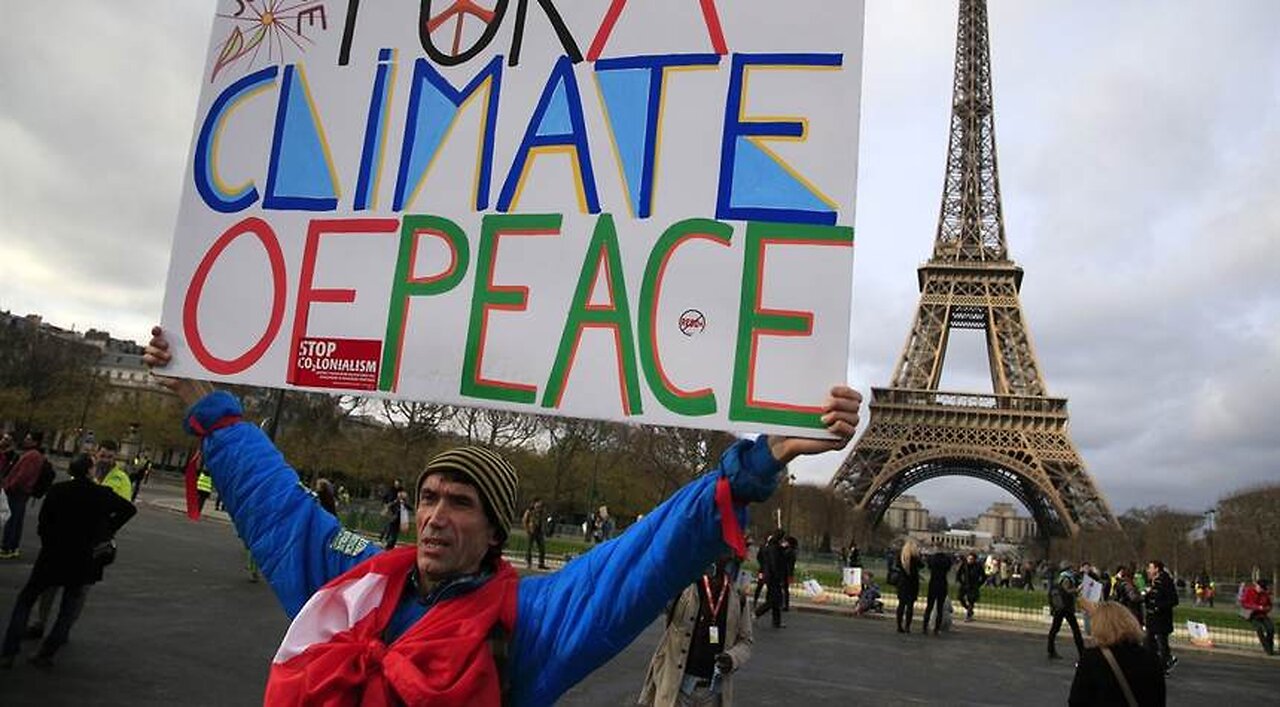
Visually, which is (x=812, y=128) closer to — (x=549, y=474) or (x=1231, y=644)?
(x=1231, y=644)

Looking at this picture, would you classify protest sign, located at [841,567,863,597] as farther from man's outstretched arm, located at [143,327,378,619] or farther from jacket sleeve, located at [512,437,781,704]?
jacket sleeve, located at [512,437,781,704]

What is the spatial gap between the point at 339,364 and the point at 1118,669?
373 cm

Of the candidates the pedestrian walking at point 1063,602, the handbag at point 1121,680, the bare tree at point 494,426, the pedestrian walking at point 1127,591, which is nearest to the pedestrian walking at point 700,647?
the handbag at point 1121,680

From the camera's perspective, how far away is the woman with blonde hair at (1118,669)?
3.82m

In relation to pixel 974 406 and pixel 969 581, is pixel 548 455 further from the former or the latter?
pixel 969 581

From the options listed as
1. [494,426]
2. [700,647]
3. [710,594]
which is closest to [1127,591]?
[710,594]

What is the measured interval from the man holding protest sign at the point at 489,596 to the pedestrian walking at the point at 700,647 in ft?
9.90

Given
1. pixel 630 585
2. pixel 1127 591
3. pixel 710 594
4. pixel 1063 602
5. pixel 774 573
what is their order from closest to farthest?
pixel 630 585
pixel 710 594
pixel 1127 591
pixel 1063 602
pixel 774 573

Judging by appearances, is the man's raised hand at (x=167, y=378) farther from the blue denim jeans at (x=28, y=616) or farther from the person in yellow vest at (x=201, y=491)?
the blue denim jeans at (x=28, y=616)

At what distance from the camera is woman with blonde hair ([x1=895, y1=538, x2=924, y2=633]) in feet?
46.1

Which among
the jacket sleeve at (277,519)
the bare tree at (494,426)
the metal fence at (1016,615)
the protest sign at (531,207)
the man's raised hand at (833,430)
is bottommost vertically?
the metal fence at (1016,615)

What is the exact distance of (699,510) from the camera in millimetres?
1517

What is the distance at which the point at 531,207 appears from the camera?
2086 millimetres

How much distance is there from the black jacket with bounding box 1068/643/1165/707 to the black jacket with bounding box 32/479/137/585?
6514 mm
